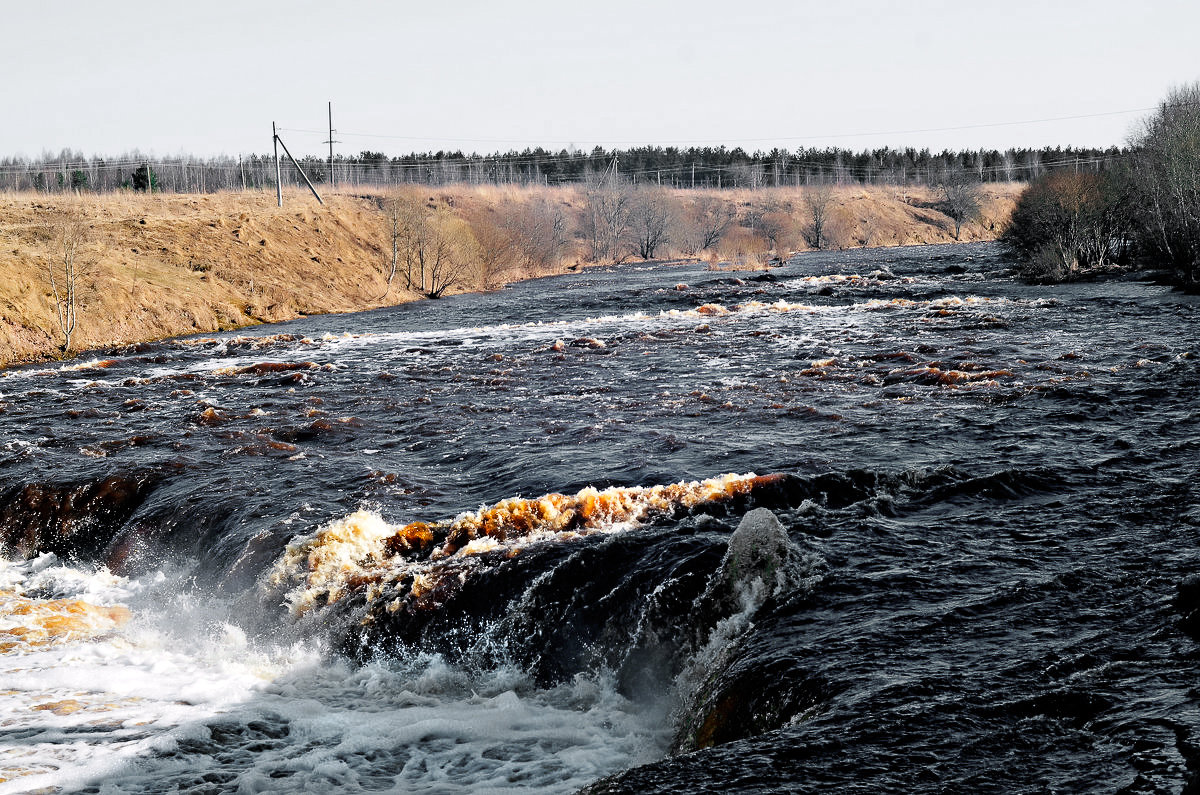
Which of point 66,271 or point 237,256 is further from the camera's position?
point 237,256

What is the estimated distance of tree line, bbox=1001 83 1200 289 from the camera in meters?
31.2

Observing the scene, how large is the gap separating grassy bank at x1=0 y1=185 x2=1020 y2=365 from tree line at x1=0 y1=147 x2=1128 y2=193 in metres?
30.6

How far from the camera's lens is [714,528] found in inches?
360

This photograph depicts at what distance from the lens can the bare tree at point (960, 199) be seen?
102 metres

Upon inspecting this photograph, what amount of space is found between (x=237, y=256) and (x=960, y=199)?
85066 mm

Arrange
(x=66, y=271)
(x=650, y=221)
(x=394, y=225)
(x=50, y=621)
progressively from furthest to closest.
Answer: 1. (x=650, y=221)
2. (x=394, y=225)
3. (x=66, y=271)
4. (x=50, y=621)

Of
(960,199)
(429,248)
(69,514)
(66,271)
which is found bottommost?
(69,514)

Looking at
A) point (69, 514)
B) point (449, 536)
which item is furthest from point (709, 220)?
point (449, 536)

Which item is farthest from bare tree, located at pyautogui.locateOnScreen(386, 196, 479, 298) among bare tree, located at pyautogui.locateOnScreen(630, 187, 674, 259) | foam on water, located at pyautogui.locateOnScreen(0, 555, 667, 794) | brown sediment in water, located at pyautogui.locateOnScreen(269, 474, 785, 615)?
foam on water, located at pyautogui.locateOnScreen(0, 555, 667, 794)

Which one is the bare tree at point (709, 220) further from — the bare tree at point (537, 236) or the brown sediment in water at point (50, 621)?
the brown sediment in water at point (50, 621)

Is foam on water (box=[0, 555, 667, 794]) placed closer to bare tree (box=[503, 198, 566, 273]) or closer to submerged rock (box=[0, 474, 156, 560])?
submerged rock (box=[0, 474, 156, 560])

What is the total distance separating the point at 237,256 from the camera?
4031 centimetres

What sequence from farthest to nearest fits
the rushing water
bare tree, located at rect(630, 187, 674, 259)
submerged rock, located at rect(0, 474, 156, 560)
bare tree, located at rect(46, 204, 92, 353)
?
→ bare tree, located at rect(630, 187, 674, 259) < bare tree, located at rect(46, 204, 92, 353) < submerged rock, located at rect(0, 474, 156, 560) < the rushing water

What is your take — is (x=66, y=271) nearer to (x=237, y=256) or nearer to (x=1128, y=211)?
(x=237, y=256)
